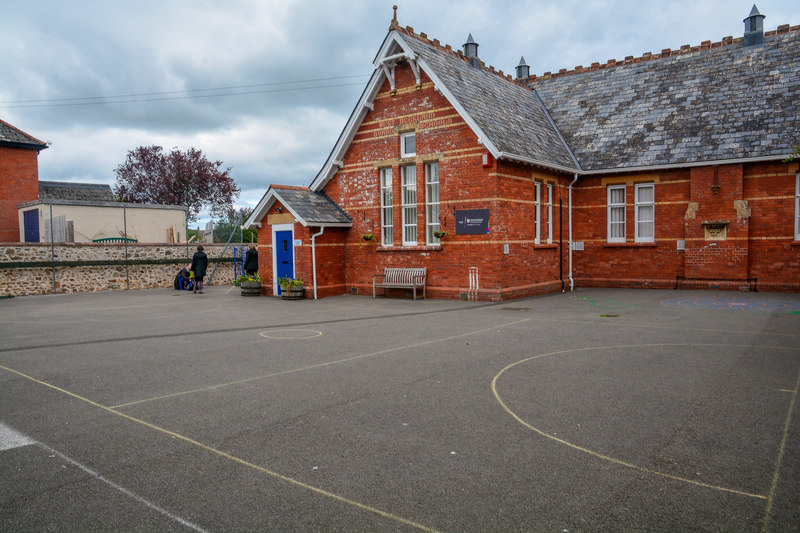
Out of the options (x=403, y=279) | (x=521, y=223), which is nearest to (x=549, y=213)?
(x=521, y=223)

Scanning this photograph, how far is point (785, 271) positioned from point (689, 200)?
11.9 feet

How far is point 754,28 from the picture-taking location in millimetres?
20469

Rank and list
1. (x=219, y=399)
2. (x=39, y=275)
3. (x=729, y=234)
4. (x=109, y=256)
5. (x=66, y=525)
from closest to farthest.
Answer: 1. (x=66, y=525)
2. (x=219, y=399)
3. (x=729, y=234)
4. (x=39, y=275)
5. (x=109, y=256)

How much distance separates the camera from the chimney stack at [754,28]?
20.3m

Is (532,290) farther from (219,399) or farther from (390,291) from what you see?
(219,399)

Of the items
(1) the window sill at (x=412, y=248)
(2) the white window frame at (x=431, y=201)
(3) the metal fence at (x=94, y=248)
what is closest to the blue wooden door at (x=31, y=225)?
(3) the metal fence at (x=94, y=248)

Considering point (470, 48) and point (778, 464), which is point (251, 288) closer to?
point (470, 48)

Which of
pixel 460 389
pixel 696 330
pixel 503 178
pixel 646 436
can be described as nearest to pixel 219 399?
pixel 460 389

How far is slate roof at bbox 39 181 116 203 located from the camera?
1391 inches

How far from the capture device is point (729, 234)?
18453 mm

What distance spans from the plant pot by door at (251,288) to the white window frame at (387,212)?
4.93m

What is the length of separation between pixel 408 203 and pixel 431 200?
90 cm

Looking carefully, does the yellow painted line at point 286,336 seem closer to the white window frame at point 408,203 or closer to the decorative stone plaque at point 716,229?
the white window frame at point 408,203

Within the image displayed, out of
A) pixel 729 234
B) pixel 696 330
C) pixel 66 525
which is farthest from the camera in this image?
pixel 729 234
